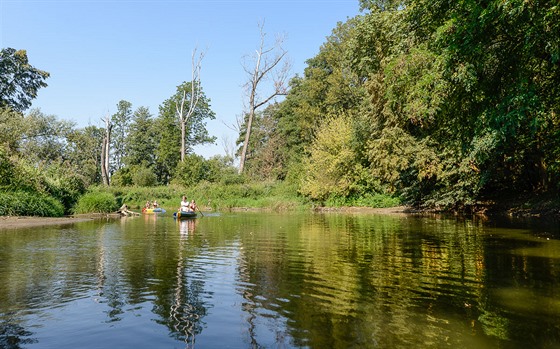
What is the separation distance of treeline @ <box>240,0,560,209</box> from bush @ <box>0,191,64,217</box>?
71.3ft

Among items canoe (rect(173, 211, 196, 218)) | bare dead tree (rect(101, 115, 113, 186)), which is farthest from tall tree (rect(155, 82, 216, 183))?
canoe (rect(173, 211, 196, 218))

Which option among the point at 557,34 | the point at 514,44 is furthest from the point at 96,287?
the point at 514,44

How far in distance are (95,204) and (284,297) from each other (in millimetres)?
29207

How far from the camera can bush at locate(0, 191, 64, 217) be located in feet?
79.7

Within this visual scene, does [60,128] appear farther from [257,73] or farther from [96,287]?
[96,287]

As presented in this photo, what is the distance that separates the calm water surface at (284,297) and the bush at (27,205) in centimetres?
1290

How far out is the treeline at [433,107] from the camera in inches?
481

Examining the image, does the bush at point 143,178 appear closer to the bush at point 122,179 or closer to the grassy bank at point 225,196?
the bush at point 122,179

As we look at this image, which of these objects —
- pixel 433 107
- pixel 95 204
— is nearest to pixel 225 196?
pixel 95 204

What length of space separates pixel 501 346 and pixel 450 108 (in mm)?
12063

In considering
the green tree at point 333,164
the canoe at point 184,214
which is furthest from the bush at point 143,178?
the canoe at point 184,214

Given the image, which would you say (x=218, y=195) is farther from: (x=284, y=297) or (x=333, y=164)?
(x=284, y=297)

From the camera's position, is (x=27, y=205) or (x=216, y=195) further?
(x=216, y=195)

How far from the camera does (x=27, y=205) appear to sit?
25.3 m
